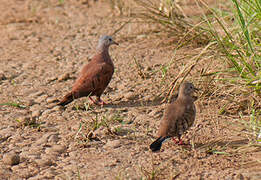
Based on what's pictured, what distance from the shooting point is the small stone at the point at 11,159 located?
4250mm

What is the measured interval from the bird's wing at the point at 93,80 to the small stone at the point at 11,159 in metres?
1.45

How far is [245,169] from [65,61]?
398 centimetres

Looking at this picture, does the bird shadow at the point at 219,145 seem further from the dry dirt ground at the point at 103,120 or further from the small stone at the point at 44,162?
the small stone at the point at 44,162

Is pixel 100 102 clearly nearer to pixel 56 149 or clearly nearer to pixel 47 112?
pixel 47 112

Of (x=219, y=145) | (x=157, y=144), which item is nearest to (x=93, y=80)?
(x=157, y=144)

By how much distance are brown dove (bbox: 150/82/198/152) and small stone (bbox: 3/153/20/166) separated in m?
1.24

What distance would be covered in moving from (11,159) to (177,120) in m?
1.55

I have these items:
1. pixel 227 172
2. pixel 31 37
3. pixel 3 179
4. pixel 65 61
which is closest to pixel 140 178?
pixel 227 172

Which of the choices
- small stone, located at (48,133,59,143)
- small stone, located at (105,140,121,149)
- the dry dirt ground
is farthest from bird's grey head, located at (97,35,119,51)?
small stone, located at (105,140,121,149)

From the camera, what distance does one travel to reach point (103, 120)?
15.3 feet

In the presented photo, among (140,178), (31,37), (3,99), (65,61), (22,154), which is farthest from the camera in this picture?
(31,37)

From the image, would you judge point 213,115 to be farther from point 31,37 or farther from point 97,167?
point 31,37

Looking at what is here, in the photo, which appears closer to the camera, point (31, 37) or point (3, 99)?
point (3, 99)

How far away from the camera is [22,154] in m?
4.45
